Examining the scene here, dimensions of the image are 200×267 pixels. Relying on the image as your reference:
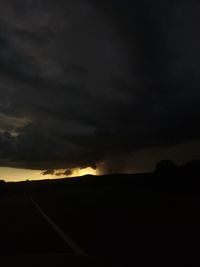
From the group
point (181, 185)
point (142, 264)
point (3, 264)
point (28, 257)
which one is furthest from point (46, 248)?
point (181, 185)

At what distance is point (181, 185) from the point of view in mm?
33938

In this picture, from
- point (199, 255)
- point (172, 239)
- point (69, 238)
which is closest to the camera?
point (199, 255)

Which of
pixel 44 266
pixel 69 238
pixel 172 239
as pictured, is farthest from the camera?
pixel 69 238

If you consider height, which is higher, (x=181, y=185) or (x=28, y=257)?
(x=181, y=185)

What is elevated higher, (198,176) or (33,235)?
(198,176)

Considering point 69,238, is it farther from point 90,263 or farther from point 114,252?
point 90,263

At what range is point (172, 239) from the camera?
1025cm

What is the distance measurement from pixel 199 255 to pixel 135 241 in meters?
2.74

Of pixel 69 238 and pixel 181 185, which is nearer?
pixel 69 238

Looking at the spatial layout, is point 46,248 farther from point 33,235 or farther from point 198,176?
point 198,176

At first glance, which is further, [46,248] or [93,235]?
[93,235]

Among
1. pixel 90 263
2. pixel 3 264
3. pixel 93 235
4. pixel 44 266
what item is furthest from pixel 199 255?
pixel 93 235

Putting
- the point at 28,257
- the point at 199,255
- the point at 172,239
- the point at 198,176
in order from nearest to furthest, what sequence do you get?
the point at 199,255 < the point at 28,257 < the point at 172,239 < the point at 198,176

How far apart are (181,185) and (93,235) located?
72.4 ft
